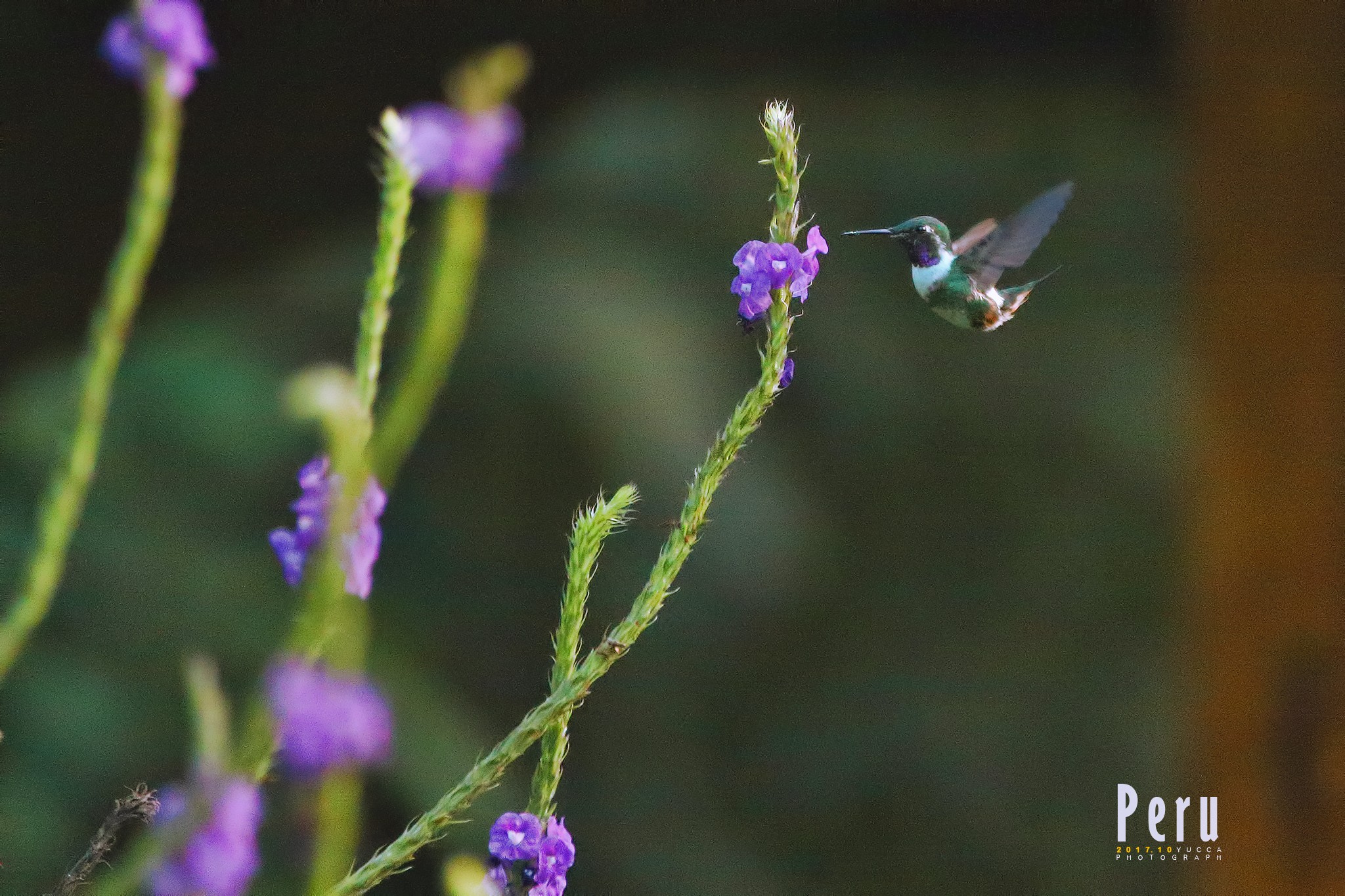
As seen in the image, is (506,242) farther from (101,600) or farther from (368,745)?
(368,745)

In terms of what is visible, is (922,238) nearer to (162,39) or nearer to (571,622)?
(571,622)

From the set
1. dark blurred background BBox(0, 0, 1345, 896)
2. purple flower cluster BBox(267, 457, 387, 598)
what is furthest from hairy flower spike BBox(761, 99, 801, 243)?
dark blurred background BBox(0, 0, 1345, 896)

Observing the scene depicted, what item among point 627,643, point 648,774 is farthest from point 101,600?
point 627,643

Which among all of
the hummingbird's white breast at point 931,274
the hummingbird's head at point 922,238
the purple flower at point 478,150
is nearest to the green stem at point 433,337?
the purple flower at point 478,150

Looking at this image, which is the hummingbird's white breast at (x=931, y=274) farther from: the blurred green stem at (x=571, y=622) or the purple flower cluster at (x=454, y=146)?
the purple flower cluster at (x=454, y=146)

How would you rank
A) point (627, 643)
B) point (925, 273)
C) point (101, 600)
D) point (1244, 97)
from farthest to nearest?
1. point (1244, 97)
2. point (101, 600)
3. point (925, 273)
4. point (627, 643)

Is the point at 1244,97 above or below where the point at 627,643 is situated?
above
